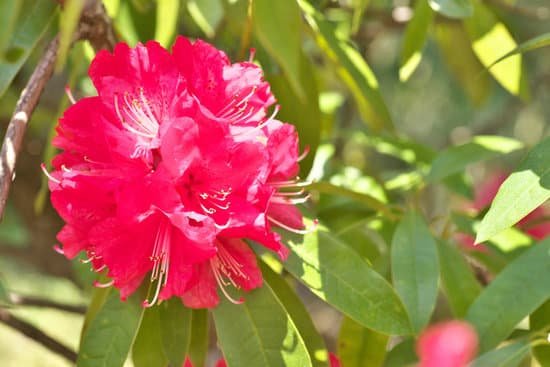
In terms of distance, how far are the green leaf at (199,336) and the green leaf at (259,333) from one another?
0.22 feet

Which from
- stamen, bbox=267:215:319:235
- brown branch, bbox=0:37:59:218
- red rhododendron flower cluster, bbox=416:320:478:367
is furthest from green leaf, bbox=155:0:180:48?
red rhododendron flower cluster, bbox=416:320:478:367

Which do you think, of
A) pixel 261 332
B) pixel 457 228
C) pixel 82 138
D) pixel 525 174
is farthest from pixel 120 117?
pixel 457 228

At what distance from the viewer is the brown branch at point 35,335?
128 centimetres

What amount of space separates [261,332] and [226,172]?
179mm

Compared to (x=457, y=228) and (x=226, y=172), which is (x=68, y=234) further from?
(x=457, y=228)

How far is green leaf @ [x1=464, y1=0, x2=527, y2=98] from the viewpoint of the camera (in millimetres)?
1299

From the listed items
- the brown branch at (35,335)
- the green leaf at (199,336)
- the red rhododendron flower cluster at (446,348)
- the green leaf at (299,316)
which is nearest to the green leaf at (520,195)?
the green leaf at (299,316)

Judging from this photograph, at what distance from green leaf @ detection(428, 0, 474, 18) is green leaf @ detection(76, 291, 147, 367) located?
46 cm

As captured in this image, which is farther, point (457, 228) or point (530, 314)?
point (457, 228)

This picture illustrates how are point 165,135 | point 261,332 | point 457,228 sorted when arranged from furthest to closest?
point 457,228
point 261,332
point 165,135

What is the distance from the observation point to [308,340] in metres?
1.02

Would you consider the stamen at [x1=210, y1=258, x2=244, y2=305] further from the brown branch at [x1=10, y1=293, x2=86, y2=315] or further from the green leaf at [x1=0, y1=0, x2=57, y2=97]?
the brown branch at [x1=10, y1=293, x2=86, y2=315]

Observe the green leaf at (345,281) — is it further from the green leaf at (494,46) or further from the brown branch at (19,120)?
the green leaf at (494,46)

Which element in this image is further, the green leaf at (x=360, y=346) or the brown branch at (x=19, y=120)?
the green leaf at (x=360, y=346)
